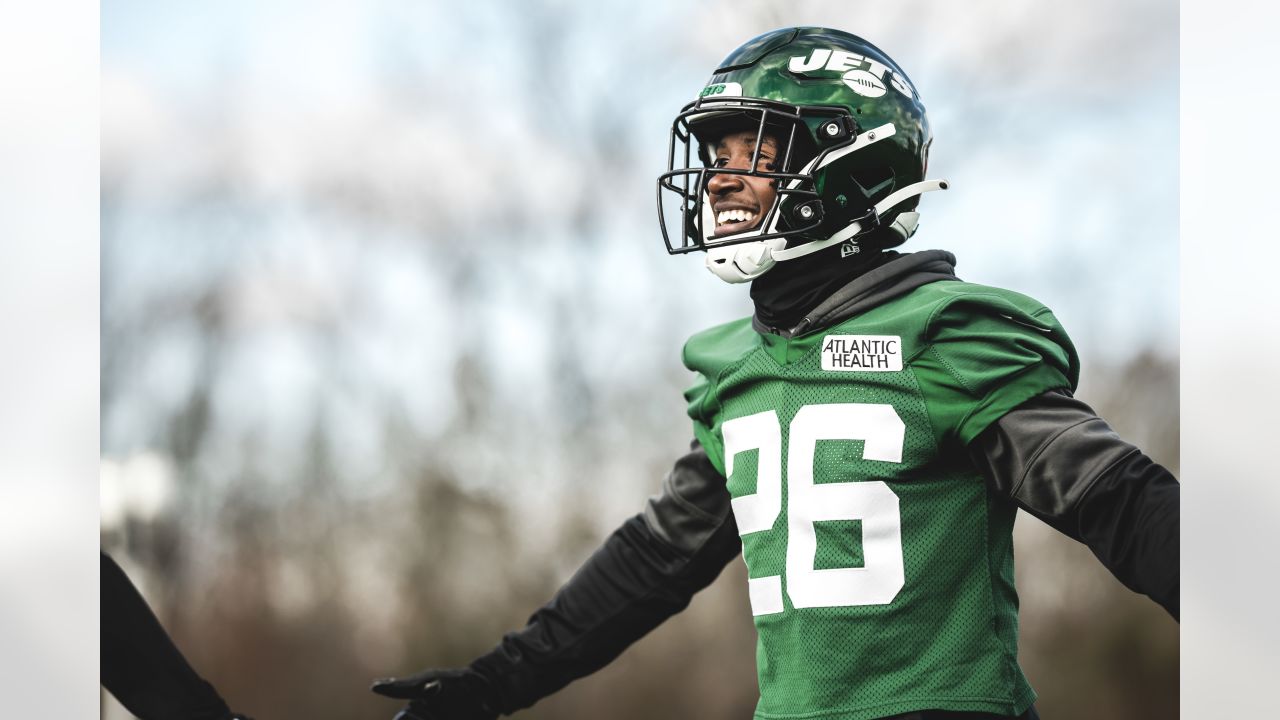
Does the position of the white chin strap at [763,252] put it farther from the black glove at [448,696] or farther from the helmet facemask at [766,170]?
the black glove at [448,696]

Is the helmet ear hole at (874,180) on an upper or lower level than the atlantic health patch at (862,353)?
upper

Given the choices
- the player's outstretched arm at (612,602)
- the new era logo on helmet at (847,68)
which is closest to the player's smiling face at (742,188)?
the new era logo on helmet at (847,68)

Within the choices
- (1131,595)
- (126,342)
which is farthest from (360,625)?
(1131,595)

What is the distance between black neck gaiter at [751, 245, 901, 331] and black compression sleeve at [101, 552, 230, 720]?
1.11m

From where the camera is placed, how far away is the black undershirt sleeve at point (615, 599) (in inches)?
81.7

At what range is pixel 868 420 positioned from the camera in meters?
1.64

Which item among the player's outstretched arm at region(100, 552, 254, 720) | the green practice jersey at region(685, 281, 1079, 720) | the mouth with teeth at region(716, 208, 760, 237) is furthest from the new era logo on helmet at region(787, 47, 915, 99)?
the player's outstretched arm at region(100, 552, 254, 720)

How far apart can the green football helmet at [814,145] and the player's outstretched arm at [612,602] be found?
1.39 ft

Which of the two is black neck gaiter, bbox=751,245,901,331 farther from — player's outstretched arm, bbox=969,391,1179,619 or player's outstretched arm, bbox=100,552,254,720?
player's outstretched arm, bbox=100,552,254,720

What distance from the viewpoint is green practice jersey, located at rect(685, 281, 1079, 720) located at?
1582 mm

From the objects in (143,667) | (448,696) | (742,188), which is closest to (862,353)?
(742,188)

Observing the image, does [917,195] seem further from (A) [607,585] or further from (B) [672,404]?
(B) [672,404]

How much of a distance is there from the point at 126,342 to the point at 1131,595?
9.92 feet

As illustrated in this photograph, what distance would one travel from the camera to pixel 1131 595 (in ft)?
11.0
